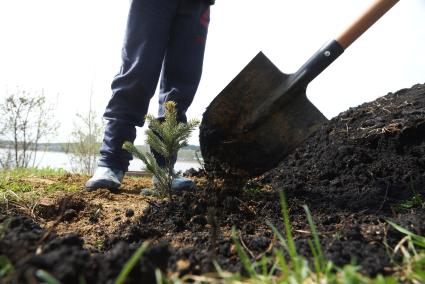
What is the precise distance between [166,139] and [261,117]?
0.72 m

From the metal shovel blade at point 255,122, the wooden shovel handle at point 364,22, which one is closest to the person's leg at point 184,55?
the metal shovel blade at point 255,122

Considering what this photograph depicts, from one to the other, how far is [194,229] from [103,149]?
165cm

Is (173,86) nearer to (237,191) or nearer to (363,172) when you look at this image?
(237,191)

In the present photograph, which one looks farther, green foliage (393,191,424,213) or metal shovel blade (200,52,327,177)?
metal shovel blade (200,52,327,177)

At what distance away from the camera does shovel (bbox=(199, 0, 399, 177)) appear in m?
2.51

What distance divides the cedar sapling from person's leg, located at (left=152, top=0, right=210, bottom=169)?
982 millimetres

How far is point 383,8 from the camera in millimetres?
2324

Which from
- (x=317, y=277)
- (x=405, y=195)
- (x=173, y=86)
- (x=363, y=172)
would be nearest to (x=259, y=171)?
(x=363, y=172)

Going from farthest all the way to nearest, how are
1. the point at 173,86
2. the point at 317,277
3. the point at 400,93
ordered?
the point at 400,93, the point at 173,86, the point at 317,277

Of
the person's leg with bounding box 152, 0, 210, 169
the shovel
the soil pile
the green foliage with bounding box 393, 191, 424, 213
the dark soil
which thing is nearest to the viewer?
the dark soil

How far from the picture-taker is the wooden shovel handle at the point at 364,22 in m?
2.32

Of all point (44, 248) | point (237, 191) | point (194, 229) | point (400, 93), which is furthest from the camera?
point (400, 93)

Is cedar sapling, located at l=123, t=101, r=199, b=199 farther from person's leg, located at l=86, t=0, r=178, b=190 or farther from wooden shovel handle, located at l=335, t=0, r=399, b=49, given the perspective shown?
wooden shovel handle, located at l=335, t=0, r=399, b=49

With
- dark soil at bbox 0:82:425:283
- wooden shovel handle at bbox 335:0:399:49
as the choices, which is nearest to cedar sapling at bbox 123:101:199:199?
dark soil at bbox 0:82:425:283
